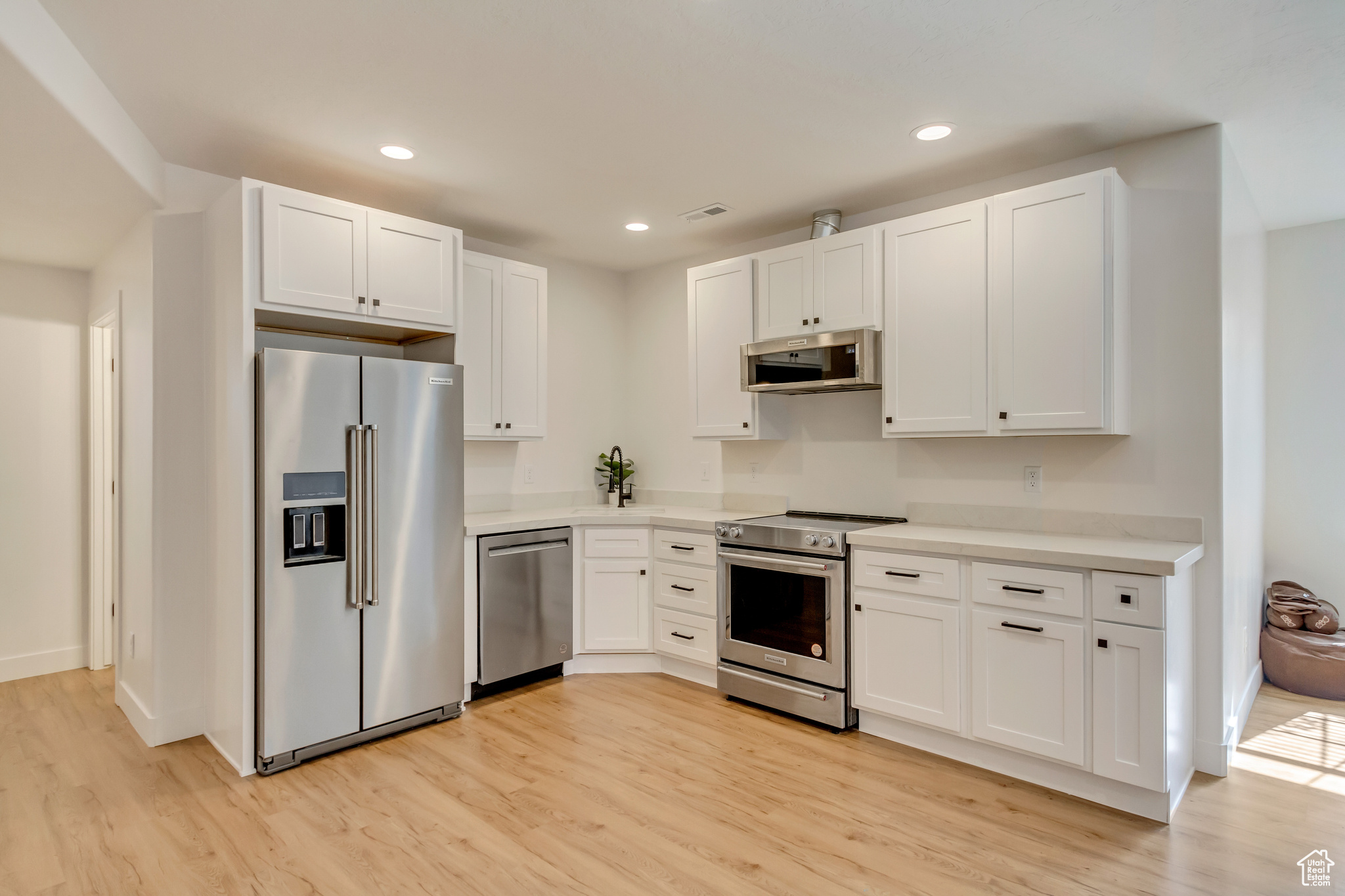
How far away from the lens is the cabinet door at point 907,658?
117 inches

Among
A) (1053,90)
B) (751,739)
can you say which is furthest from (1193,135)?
(751,739)

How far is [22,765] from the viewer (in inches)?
119

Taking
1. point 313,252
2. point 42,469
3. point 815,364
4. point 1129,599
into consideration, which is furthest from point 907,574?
point 42,469

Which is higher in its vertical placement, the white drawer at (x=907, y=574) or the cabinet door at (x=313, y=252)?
the cabinet door at (x=313, y=252)

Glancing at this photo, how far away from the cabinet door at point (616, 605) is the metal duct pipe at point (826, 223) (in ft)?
6.86

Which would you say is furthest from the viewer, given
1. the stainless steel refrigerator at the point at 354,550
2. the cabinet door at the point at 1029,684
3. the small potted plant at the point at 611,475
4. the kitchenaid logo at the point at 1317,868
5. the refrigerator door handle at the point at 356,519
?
the small potted plant at the point at 611,475

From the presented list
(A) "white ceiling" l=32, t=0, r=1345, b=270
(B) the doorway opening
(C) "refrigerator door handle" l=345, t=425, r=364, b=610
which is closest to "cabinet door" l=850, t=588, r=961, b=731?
(A) "white ceiling" l=32, t=0, r=1345, b=270

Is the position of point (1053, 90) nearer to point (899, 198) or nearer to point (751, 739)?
point (899, 198)

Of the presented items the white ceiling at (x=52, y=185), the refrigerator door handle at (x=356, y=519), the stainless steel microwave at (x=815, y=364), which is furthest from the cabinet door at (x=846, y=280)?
the white ceiling at (x=52, y=185)

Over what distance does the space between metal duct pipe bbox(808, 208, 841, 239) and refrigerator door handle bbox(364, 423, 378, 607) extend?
245cm

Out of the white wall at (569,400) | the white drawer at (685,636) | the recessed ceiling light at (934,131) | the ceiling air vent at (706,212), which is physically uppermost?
the ceiling air vent at (706,212)

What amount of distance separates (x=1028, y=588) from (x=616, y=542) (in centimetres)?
223

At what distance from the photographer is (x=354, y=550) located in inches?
124

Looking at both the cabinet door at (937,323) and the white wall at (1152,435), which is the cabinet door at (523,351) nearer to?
the white wall at (1152,435)
